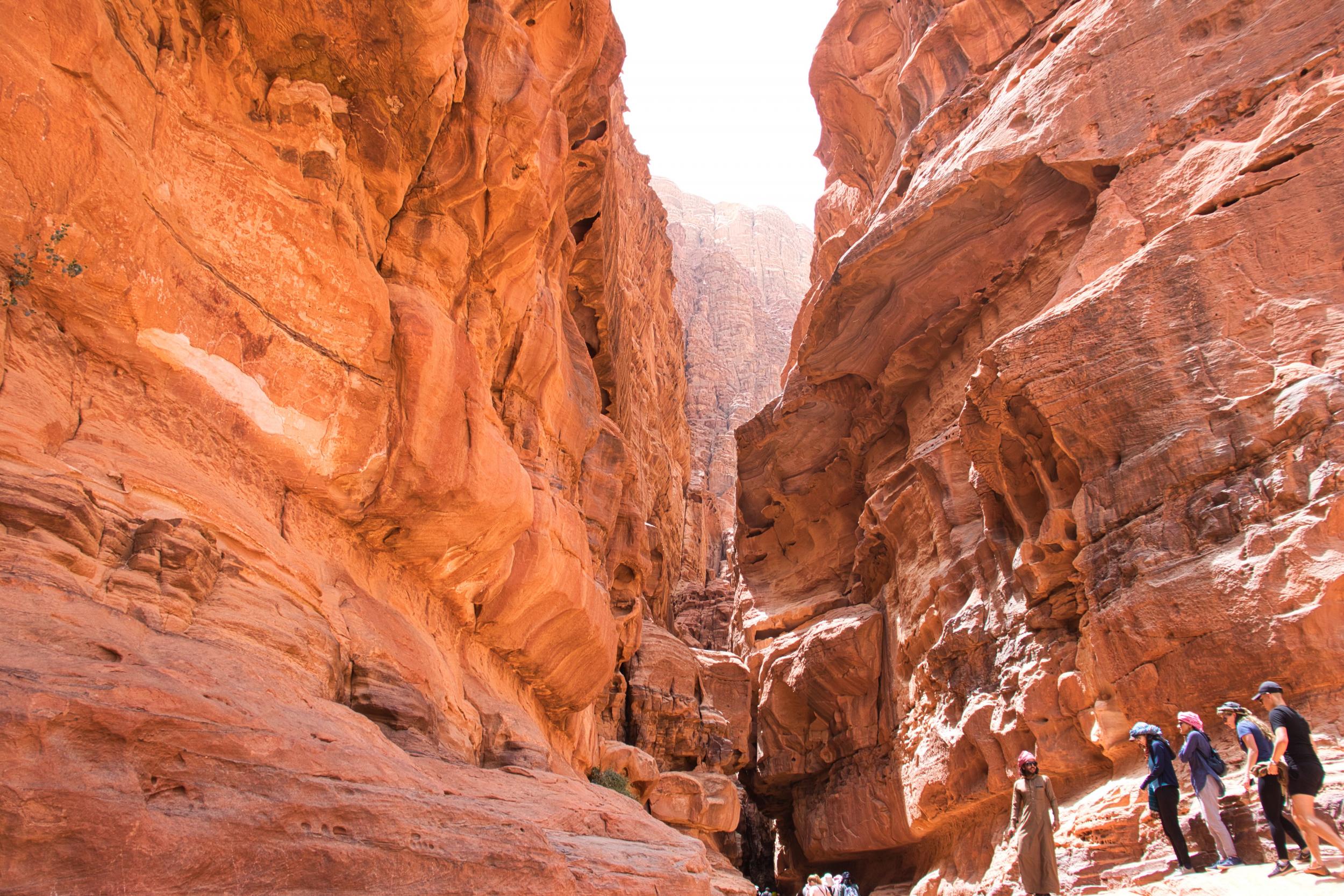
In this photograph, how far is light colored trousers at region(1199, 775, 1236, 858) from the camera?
8349 millimetres

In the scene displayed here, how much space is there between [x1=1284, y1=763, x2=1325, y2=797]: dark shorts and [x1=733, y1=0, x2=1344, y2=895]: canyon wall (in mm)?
4112

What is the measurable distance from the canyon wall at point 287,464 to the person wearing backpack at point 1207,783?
15.9 feet

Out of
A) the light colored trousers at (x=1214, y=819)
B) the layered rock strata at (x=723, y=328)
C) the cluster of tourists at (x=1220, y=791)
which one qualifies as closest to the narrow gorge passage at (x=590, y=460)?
the light colored trousers at (x=1214, y=819)

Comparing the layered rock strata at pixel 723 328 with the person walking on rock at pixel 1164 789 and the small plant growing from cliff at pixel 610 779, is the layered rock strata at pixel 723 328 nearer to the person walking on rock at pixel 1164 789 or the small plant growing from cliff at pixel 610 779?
the small plant growing from cliff at pixel 610 779

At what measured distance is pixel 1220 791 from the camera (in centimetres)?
981

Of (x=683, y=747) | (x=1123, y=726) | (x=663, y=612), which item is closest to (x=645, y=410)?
(x=663, y=612)

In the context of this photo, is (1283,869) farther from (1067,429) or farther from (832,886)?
(832,886)

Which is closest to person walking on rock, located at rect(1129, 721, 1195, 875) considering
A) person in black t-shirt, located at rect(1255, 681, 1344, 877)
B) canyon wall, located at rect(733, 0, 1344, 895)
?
person in black t-shirt, located at rect(1255, 681, 1344, 877)

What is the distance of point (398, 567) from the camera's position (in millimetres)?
9148

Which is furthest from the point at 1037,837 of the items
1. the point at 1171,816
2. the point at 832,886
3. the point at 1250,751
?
the point at 832,886

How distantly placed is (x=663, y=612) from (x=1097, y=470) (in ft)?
59.8

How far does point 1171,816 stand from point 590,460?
11591 mm

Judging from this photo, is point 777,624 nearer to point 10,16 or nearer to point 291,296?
point 291,296

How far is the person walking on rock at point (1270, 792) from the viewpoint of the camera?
7.40 metres
